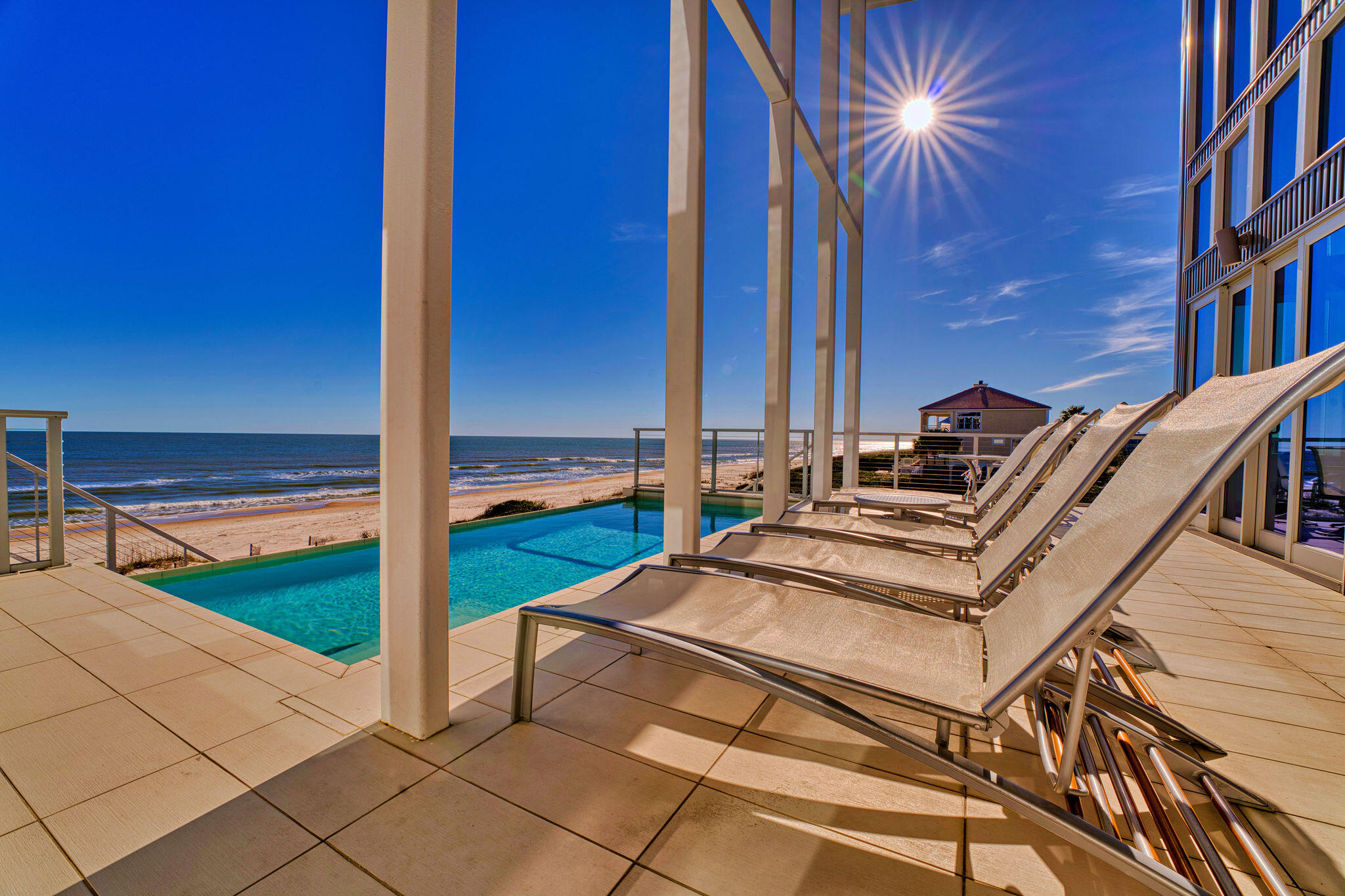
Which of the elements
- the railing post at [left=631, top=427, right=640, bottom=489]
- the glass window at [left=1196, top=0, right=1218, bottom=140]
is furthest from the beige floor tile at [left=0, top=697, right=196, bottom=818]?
the glass window at [left=1196, top=0, right=1218, bottom=140]

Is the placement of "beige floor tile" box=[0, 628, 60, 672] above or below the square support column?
below

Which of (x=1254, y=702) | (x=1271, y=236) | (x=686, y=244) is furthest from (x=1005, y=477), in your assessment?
(x=1271, y=236)

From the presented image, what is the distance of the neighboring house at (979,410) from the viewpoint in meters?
14.0

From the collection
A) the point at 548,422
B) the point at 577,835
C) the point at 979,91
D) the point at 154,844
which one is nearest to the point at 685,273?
the point at 577,835

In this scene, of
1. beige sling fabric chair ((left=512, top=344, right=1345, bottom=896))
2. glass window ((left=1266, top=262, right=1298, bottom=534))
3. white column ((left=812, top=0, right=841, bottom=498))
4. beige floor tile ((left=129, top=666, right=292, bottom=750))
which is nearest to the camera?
beige sling fabric chair ((left=512, top=344, right=1345, bottom=896))

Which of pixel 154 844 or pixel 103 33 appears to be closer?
pixel 154 844

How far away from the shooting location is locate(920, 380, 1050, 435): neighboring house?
13977 mm

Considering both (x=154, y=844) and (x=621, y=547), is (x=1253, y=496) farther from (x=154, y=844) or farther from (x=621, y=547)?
(x=154, y=844)

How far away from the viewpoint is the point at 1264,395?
0.73 m

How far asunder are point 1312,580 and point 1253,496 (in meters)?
0.99

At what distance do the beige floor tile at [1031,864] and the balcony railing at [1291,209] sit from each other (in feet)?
13.2

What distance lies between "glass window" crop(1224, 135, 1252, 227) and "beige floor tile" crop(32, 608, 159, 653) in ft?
22.6

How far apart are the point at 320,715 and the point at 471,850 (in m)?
0.66

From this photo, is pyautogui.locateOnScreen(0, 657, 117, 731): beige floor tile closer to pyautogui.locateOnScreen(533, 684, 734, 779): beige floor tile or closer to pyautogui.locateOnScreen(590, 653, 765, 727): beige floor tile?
pyautogui.locateOnScreen(533, 684, 734, 779): beige floor tile
